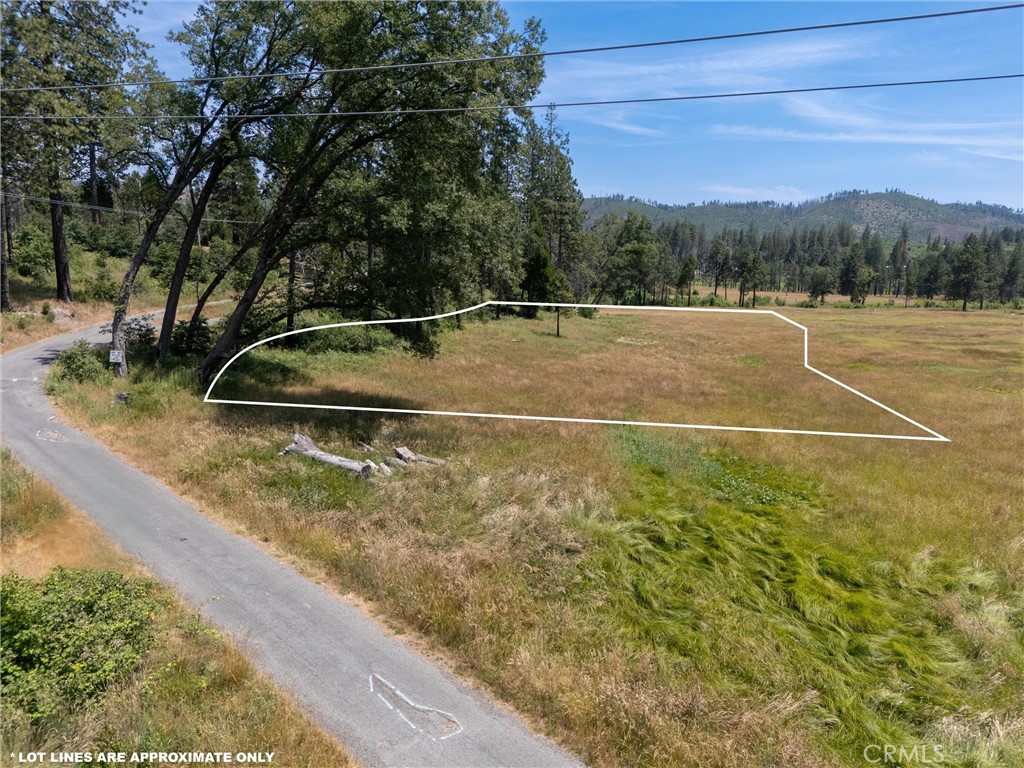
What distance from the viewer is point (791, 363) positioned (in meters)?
30.2

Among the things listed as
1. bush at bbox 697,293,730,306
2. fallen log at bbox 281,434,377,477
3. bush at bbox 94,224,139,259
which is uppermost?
bush at bbox 94,224,139,259

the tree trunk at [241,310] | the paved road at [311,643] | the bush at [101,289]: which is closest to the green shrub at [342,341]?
the tree trunk at [241,310]

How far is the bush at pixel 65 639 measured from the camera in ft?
19.1

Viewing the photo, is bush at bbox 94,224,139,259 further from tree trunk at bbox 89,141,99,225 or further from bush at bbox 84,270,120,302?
bush at bbox 84,270,120,302

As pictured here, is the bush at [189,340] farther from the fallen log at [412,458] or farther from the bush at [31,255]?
the bush at [31,255]

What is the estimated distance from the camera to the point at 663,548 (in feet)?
37.9

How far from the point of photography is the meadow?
6984 millimetres

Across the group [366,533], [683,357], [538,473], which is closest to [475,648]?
[366,533]

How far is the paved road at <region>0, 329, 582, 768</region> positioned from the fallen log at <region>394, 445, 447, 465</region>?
4.81 m

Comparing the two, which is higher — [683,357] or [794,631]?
[683,357]

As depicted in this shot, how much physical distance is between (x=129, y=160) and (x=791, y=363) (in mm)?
31522

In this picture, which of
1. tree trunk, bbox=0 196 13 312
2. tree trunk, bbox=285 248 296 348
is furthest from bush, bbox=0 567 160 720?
tree trunk, bbox=0 196 13 312

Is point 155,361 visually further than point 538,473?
Yes

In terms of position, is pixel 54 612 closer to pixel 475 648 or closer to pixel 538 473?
pixel 475 648
